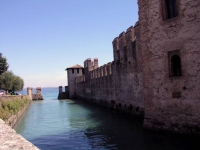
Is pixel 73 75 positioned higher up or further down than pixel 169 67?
higher up

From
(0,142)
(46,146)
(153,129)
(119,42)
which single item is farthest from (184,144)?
(119,42)

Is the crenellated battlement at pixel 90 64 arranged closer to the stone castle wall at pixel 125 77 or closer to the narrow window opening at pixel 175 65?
the stone castle wall at pixel 125 77

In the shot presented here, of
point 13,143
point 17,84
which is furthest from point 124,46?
point 17,84

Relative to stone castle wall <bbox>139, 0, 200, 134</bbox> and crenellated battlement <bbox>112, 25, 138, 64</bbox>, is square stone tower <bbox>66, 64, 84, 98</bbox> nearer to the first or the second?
crenellated battlement <bbox>112, 25, 138, 64</bbox>

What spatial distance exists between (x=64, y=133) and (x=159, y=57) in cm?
581

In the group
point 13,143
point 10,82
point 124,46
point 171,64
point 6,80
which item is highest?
point 124,46

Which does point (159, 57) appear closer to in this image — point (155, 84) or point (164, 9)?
point (155, 84)

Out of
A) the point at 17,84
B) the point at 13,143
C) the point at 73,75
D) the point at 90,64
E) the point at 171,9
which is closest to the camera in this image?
the point at 13,143

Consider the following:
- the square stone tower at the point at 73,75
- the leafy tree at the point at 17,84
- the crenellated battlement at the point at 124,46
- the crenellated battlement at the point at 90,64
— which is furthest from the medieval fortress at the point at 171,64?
the leafy tree at the point at 17,84

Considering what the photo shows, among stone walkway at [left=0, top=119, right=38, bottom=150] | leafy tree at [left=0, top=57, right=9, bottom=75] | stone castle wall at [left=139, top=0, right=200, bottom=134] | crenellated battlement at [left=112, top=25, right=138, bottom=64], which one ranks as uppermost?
leafy tree at [left=0, top=57, right=9, bottom=75]

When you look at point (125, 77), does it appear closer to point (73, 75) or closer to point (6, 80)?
point (73, 75)

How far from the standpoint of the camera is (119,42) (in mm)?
18031

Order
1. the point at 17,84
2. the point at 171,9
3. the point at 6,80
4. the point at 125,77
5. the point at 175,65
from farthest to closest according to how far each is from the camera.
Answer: the point at 17,84, the point at 6,80, the point at 125,77, the point at 171,9, the point at 175,65

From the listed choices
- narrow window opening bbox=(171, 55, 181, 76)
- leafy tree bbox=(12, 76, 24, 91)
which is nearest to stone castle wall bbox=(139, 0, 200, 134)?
narrow window opening bbox=(171, 55, 181, 76)
